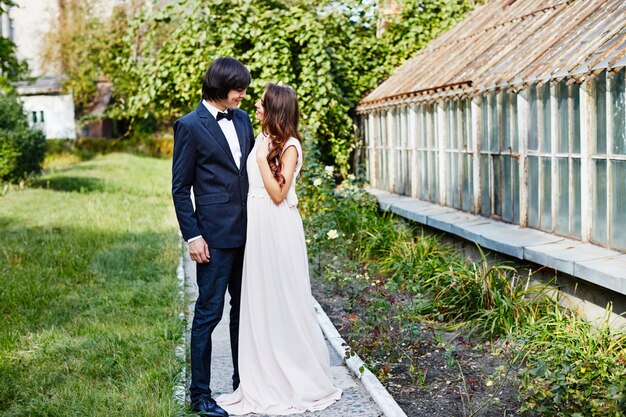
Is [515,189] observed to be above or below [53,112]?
below

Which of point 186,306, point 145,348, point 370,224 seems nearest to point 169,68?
point 370,224

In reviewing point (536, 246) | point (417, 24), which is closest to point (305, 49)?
point (417, 24)

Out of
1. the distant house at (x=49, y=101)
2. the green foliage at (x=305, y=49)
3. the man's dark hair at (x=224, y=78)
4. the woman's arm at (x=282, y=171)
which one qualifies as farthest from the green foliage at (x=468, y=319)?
the distant house at (x=49, y=101)

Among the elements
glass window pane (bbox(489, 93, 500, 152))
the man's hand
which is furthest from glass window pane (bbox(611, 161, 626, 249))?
the man's hand

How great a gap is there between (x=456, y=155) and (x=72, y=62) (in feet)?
120

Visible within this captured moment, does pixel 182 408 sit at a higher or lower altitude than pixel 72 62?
lower

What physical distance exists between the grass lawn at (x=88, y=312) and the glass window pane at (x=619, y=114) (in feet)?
13.4

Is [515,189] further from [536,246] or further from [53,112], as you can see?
[53,112]

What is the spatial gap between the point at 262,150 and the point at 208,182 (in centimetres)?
42

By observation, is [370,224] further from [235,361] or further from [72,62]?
[72,62]

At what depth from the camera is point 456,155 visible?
34.9ft

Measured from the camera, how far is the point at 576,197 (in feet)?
24.2

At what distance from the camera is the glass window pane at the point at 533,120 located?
26.9 ft

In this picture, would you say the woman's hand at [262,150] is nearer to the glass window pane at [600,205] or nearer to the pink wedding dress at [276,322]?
the pink wedding dress at [276,322]
